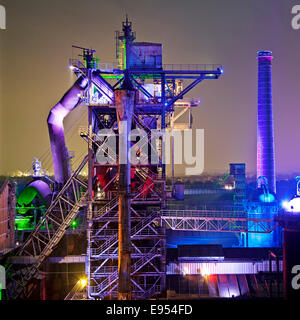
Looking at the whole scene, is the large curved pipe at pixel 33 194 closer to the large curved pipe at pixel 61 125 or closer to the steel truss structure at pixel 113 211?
the large curved pipe at pixel 61 125

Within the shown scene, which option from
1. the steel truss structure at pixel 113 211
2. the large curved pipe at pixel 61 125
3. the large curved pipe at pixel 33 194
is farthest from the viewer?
the large curved pipe at pixel 33 194

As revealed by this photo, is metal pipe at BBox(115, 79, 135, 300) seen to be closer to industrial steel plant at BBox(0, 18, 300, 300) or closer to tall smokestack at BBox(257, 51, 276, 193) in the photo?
industrial steel plant at BBox(0, 18, 300, 300)

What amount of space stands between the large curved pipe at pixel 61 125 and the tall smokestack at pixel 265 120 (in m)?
23.3

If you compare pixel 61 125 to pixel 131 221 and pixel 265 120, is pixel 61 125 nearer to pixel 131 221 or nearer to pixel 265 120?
pixel 131 221

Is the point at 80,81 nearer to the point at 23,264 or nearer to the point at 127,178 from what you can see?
the point at 127,178

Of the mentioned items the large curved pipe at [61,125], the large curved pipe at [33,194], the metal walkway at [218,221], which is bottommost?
the metal walkway at [218,221]

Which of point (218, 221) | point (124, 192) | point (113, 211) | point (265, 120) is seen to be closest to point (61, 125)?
point (113, 211)

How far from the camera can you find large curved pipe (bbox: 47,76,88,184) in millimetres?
24484

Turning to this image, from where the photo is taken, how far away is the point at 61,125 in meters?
26.5

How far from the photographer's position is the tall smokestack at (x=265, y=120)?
39.1 metres

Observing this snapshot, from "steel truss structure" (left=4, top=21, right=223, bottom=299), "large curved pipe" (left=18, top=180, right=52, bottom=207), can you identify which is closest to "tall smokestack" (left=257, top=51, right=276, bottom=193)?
"steel truss structure" (left=4, top=21, right=223, bottom=299)

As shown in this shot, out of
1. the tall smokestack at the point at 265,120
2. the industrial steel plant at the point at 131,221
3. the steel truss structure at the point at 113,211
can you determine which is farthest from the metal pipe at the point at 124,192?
the tall smokestack at the point at 265,120

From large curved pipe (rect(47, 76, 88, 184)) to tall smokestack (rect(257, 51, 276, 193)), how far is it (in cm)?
2328
